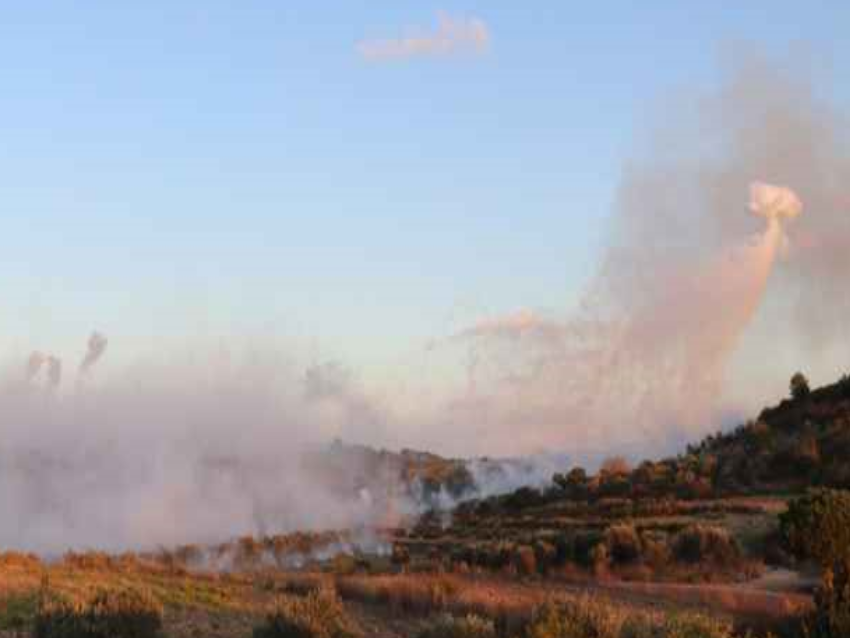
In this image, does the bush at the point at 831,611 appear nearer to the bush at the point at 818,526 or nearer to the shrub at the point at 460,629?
the shrub at the point at 460,629

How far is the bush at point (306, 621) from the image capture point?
15828 mm

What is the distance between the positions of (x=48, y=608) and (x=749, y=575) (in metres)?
18.3

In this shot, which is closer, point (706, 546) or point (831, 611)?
point (831, 611)

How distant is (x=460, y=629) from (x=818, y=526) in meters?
13.2

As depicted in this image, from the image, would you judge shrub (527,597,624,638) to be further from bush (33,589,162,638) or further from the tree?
the tree

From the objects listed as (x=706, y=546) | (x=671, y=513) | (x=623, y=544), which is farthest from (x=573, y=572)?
(x=671, y=513)

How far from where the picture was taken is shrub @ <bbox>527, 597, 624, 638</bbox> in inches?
533

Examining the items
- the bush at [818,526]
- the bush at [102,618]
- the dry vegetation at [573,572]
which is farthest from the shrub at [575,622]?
the bush at [818,526]

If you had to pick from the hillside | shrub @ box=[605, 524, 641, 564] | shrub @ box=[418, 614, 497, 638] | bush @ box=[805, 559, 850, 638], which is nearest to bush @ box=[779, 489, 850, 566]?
the hillside

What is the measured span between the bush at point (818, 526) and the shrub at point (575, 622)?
999 cm

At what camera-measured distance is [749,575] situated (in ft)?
94.7

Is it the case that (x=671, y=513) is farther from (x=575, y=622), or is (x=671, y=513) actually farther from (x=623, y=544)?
(x=575, y=622)

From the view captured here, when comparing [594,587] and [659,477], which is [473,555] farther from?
[659,477]

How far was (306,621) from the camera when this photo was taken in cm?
1589
